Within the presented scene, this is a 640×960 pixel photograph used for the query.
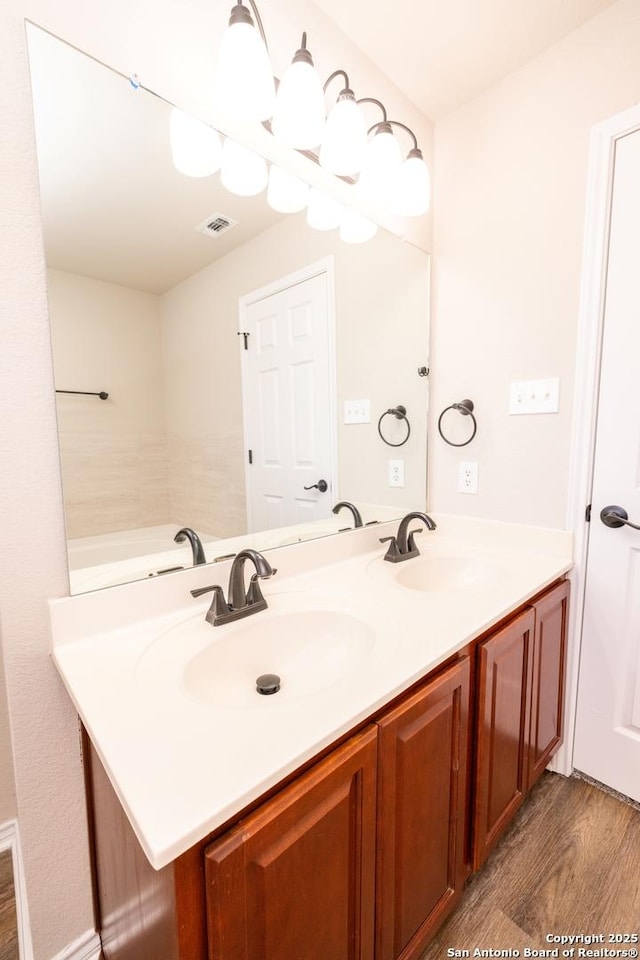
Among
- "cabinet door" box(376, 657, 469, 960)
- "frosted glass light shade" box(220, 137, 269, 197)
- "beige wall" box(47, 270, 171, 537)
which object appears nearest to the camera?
"cabinet door" box(376, 657, 469, 960)

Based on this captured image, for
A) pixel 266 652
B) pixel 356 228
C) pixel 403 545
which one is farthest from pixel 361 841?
pixel 356 228

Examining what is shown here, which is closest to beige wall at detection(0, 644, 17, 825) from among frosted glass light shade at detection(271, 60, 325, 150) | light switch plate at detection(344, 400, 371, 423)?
light switch plate at detection(344, 400, 371, 423)

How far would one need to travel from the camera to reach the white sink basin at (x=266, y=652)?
844 millimetres

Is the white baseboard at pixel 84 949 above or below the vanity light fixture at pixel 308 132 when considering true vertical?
below

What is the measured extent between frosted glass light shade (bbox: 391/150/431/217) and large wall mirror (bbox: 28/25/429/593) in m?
0.14

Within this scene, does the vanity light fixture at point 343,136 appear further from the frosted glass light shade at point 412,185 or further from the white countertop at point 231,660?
the white countertop at point 231,660

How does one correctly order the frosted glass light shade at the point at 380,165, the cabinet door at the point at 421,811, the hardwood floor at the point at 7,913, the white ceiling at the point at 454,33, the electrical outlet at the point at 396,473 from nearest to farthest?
1. the cabinet door at the point at 421,811
2. the hardwood floor at the point at 7,913
3. the white ceiling at the point at 454,33
4. the frosted glass light shade at the point at 380,165
5. the electrical outlet at the point at 396,473

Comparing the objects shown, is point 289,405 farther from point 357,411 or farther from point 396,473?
point 396,473

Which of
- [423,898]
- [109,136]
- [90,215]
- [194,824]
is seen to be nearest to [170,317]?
[90,215]

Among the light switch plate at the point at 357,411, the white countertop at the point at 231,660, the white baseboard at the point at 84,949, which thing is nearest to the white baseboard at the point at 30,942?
the white baseboard at the point at 84,949

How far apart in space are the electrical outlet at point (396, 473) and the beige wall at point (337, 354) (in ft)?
0.07

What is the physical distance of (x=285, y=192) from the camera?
1.26 metres

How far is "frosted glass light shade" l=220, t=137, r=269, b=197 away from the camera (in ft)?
3.64

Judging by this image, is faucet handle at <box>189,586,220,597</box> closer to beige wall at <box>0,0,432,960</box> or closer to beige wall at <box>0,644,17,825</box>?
beige wall at <box>0,0,432,960</box>
